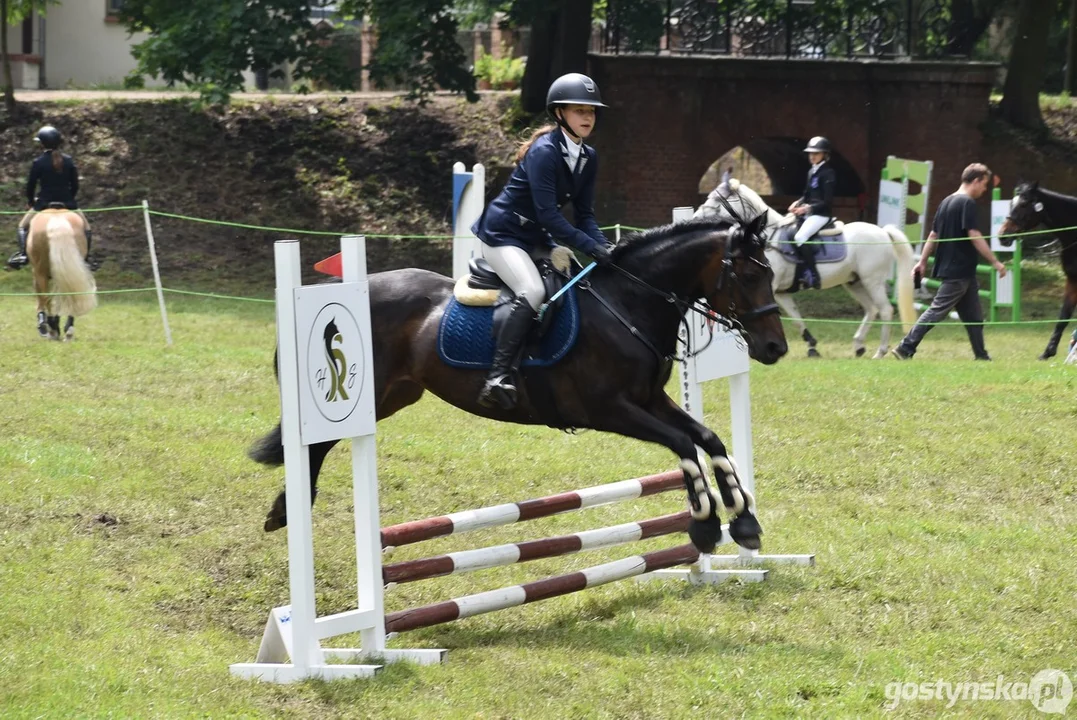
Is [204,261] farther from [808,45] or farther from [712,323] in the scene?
[712,323]

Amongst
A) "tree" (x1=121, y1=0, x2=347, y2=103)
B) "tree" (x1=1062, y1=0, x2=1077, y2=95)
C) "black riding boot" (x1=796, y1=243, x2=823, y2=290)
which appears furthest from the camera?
"tree" (x1=1062, y1=0, x2=1077, y2=95)

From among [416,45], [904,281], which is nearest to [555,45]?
[416,45]

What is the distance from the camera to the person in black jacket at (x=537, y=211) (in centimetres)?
680

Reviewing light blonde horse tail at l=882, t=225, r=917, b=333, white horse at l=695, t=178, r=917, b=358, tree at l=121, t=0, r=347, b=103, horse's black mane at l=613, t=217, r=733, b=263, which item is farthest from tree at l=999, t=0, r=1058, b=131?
horse's black mane at l=613, t=217, r=733, b=263

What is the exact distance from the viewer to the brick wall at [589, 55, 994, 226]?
2455cm

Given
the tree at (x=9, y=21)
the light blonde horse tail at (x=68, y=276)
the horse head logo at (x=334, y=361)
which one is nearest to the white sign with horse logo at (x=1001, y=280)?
the light blonde horse tail at (x=68, y=276)

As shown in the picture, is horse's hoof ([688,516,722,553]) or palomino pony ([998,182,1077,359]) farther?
palomino pony ([998,182,1077,359])

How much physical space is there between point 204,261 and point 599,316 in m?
16.1

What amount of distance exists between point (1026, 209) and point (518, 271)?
32.1 feet

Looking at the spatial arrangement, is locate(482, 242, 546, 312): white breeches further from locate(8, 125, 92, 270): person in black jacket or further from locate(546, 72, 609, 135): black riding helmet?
locate(8, 125, 92, 270): person in black jacket

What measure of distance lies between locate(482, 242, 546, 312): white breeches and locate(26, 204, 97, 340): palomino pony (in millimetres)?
8874

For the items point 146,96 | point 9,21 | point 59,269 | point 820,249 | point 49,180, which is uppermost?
point 9,21

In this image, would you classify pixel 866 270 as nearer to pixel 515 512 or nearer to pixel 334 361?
pixel 515 512

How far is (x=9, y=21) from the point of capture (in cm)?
2580
